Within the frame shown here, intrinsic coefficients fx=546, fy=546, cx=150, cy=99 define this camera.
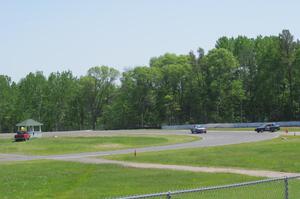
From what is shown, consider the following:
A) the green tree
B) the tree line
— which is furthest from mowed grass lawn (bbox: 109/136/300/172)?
the green tree

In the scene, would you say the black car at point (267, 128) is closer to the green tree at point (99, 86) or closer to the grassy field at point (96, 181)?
the grassy field at point (96, 181)

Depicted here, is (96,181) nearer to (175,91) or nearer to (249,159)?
(249,159)

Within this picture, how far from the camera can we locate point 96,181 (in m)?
27.3

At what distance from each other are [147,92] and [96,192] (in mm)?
118087

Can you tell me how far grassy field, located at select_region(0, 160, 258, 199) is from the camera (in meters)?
23.0

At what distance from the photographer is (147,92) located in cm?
14088

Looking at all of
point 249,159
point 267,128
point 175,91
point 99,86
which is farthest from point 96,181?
point 99,86

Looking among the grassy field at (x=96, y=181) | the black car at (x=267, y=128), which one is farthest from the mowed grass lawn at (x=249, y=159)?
the black car at (x=267, y=128)

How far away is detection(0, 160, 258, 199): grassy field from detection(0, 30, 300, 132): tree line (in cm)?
9014

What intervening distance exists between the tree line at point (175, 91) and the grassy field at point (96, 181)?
90.1 meters

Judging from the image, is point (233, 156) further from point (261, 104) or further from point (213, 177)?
point (261, 104)

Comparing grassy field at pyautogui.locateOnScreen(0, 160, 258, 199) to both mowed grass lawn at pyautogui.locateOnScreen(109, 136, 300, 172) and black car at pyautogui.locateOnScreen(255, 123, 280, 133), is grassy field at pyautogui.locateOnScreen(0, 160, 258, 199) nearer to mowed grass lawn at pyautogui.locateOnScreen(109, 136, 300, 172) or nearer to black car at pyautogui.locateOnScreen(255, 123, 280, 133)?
mowed grass lawn at pyautogui.locateOnScreen(109, 136, 300, 172)

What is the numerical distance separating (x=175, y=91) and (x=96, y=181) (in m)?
114

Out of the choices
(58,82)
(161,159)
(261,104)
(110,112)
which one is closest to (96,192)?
(161,159)
